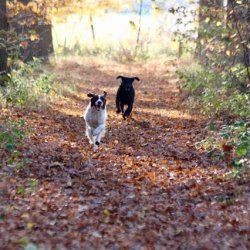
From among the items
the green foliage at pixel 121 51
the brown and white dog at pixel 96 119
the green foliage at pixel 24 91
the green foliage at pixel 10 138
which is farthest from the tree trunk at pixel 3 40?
the green foliage at pixel 121 51

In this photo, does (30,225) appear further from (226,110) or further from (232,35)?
(232,35)

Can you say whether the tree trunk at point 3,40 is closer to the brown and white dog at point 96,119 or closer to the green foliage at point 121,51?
the brown and white dog at point 96,119

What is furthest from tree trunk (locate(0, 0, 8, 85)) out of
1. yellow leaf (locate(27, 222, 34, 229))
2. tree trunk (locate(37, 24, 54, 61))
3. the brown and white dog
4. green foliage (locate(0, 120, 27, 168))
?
yellow leaf (locate(27, 222, 34, 229))

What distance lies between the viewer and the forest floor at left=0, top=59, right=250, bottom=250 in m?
5.41

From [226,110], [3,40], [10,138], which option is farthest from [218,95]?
[10,138]

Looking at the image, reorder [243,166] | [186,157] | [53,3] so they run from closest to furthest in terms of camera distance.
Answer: [243,166], [186,157], [53,3]

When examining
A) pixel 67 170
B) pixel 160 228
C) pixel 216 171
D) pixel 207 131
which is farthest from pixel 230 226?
pixel 207 131

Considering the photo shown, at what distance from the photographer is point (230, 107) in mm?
12141

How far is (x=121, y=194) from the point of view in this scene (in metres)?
6.84

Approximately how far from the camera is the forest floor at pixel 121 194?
5.41 m

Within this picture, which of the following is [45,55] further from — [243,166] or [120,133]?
[243,166]

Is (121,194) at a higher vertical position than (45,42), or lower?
higher

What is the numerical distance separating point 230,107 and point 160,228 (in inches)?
273

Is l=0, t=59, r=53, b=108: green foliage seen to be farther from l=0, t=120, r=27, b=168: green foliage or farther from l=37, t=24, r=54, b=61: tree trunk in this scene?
l=37, t=24, r=54, b=61: tree trunk
